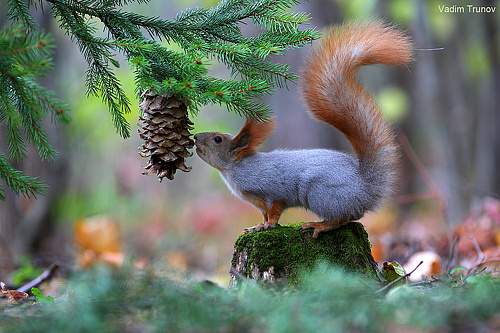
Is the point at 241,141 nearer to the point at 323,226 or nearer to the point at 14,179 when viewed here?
the point at 323,226

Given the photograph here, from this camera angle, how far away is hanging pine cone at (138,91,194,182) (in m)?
1.97

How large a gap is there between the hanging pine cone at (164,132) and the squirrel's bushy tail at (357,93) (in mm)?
618

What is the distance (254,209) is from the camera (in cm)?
711

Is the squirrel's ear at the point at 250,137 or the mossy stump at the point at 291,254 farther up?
the squirrel's ear at the point at 250,137

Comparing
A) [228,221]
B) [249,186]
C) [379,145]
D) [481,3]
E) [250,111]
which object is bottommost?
[228,221]

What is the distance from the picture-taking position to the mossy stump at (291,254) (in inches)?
81.0

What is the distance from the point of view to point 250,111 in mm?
1883

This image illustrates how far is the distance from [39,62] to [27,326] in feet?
2.56

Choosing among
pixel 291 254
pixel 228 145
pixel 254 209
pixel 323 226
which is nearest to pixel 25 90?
pixel 228 145

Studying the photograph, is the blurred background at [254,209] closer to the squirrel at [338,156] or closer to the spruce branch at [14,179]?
the squirrel at [338,156]

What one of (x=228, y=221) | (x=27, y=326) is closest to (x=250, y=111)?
(x=27, y=326)

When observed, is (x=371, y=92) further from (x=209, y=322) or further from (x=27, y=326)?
(x=27, y=326)

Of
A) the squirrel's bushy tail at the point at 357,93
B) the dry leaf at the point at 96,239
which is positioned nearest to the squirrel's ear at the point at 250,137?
the squirrel's bushy tail at the point at 357,93

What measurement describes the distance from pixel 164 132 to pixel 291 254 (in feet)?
2.64
